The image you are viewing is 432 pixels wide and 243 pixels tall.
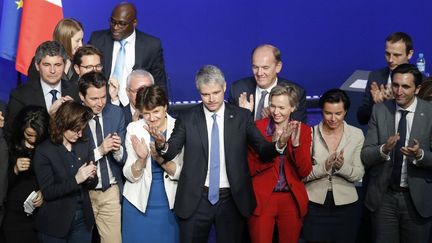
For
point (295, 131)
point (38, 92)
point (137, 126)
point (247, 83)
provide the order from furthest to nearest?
point (247, 83) < point (38, 92) < point (137, 126) < point (295, 131)

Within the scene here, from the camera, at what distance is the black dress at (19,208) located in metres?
4.58

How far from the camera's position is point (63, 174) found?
176 inches

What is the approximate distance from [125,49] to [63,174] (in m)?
1.34

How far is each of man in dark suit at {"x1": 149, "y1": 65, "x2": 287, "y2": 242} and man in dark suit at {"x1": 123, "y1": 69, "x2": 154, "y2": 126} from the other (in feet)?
1.52

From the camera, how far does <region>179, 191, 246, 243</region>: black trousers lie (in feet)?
15.0

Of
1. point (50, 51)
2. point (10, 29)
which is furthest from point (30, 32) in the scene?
point (50, 51)

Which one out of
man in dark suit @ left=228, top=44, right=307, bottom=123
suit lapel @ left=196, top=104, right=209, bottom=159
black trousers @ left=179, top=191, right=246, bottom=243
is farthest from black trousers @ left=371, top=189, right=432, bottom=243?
suit lapel @ left=196, top=104, right=209, bottom=159

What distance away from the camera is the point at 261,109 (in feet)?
16.7

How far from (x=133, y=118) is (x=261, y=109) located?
2.67 feet

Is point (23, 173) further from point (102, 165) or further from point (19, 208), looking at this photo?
point (102, 165)

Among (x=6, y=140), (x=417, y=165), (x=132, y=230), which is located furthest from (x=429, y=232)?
(x=6, y=140)

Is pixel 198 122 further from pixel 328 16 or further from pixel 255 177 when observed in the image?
pixel 328 16

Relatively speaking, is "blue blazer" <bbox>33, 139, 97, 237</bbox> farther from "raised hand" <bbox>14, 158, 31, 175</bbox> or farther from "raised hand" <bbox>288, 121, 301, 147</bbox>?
"raised hand" <bbox>288, 121, 301, 147</bbox>

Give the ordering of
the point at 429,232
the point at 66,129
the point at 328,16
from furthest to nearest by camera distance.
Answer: the point at 328,16
the point at 429,232
the point at 66,129
